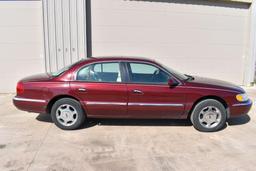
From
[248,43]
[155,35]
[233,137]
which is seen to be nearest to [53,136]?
[233,137]

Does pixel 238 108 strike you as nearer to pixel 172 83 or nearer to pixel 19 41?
pixel 172 83

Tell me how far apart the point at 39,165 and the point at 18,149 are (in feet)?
2.49

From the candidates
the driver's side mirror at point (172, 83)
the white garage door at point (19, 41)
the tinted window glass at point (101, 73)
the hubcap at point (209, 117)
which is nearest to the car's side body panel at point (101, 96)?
the tinted window glass at point (101, 73)

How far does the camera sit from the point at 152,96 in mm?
5195

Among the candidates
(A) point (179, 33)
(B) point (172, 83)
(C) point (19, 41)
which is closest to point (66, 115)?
(B) point (172, 83)

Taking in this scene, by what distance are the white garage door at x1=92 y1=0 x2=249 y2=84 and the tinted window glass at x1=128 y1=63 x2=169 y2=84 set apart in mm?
3511

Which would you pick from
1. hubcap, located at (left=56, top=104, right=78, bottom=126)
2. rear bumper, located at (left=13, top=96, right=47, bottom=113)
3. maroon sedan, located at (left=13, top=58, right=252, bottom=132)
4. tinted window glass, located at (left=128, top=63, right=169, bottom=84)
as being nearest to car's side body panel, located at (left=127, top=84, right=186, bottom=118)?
maroon sedan, located at (left=13, top=58, right=252, bottom=132)

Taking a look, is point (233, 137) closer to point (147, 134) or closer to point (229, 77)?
point (147, 134)

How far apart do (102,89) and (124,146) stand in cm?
124

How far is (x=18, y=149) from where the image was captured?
14.4ft

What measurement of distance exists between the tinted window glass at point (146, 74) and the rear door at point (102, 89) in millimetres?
264

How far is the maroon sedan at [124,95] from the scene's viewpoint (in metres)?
5.20

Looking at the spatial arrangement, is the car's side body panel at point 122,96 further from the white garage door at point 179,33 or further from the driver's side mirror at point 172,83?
the white garage door at point 179,33

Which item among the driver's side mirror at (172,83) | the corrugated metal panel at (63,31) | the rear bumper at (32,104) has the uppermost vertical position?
the corrugated metal panel at (63,31)
